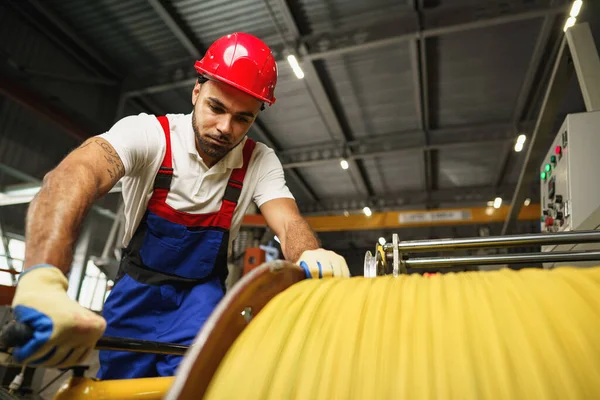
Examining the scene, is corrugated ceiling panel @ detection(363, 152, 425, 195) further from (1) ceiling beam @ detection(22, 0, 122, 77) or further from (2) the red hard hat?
(2) the red hard hat

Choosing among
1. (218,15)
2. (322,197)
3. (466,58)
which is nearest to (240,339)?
(218,15)

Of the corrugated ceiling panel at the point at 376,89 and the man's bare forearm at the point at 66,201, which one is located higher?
the corrugated ceiling panel at the point at 376,89

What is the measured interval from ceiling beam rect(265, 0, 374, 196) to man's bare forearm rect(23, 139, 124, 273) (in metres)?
4.16

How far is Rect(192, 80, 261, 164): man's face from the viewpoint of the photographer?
1674 millimetres

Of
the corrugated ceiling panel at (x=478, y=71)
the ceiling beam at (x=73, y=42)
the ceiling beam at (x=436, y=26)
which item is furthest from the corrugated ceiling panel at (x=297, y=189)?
the ceiling beam at (x=73, y=42)

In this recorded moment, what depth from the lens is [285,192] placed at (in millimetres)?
1842

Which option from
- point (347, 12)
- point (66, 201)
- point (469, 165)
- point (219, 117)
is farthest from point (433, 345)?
point (469, 165)

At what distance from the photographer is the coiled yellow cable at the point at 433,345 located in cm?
70

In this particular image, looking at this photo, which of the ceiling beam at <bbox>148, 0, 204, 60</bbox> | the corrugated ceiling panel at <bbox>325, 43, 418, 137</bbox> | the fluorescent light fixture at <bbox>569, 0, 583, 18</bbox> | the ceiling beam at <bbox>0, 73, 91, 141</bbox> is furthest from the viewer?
the corrugated ceiling panel at <bbox>325, 43, 418, 137</bbox>

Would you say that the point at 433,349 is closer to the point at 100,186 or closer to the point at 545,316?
the point at 545,316

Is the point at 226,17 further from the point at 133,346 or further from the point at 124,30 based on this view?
the point at 133,346

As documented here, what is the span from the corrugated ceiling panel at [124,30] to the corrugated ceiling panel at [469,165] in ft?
17.7

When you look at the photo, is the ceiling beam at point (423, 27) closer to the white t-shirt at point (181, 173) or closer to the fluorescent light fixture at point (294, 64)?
the fluorescent light fixture at point (294, 64)

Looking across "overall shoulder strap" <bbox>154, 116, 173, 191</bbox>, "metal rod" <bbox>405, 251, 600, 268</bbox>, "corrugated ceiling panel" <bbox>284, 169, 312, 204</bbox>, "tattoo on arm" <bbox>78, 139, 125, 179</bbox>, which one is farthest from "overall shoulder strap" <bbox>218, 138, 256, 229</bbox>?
"corrugated ceiling panel" <bbox>284, 169, 312, 204</bbox>
